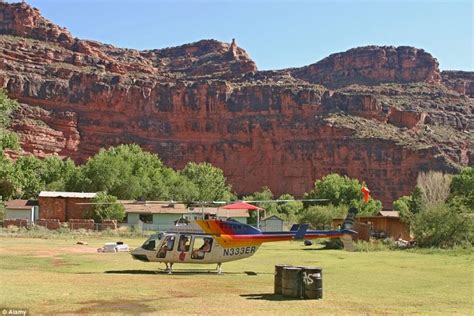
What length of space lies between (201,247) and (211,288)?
527 centimetres

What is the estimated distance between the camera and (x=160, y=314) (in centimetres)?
1284

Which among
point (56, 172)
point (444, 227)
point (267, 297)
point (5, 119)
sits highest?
point (5, 119)

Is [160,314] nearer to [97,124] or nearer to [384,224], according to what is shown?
[384,224]

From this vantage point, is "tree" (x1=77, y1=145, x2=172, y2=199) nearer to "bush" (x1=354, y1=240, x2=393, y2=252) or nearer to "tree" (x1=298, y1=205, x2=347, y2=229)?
"tree" (x1=298, y1=205, x2=347, y2=229)

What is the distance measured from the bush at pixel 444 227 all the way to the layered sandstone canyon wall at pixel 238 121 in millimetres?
82041

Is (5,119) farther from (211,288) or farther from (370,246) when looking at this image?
(370,246)

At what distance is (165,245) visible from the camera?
73.8 ft

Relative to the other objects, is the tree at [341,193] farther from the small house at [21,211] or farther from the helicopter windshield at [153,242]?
the helicopter windshield at [153,242]

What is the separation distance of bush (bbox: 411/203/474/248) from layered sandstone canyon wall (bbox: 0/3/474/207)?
8204cm

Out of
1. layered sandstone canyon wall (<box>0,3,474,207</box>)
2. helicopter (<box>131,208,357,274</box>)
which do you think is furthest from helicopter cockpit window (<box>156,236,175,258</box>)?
layered sandstone canyon wall (<box>0,3,474,207</box>)

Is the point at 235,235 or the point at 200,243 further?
the point at 235,235

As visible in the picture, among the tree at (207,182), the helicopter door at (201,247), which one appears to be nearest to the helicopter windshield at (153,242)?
the helicopter door at (201,247)

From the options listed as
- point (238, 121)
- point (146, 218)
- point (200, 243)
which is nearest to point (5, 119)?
point (200, 243)

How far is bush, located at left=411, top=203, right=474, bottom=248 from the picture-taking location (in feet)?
132
